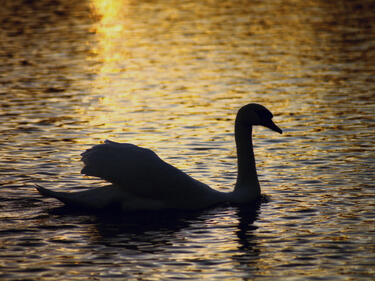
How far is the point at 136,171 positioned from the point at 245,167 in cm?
204

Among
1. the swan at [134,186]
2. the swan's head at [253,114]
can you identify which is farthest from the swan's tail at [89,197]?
the swan's head at [253,114]

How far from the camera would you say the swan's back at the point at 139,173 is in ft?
43.5

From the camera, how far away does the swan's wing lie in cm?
1325

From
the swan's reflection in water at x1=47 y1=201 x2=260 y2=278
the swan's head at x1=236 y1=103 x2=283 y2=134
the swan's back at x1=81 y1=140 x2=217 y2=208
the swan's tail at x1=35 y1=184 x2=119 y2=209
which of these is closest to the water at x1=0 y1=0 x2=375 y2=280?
the swan's reflection in water at x1=47 y1=201 x2=260 y2=278

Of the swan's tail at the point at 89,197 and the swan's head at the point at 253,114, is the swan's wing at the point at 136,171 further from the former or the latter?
the swan's head at the point at 253,114

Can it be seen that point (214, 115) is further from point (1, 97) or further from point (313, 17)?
point (313, 17)

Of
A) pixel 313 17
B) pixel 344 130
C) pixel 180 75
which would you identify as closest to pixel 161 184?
pixel 344 130

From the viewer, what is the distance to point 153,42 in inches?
1350

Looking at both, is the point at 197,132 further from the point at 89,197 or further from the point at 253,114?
the point at 89,197

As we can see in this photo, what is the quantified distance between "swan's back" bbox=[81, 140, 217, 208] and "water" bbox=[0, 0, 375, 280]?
1.24 feet

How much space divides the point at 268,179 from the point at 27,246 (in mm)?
5486

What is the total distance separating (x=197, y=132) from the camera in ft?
65.3

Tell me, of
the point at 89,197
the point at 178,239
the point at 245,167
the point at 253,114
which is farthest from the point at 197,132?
the point at 178,239

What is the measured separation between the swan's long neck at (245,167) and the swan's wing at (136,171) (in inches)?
41.0
